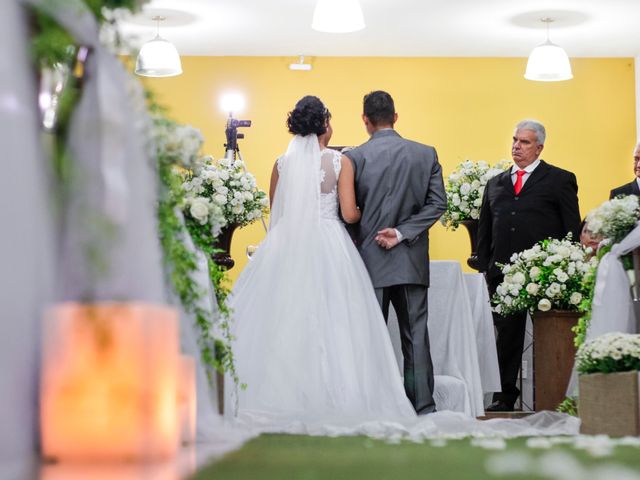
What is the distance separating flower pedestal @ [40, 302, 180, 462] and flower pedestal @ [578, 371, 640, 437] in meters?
2.04

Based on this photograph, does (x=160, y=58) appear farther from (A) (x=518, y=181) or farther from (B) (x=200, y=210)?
(B) (x=200, y=210)

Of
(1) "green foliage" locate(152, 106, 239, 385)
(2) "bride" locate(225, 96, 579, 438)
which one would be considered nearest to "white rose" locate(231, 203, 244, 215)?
(2) "bride" locate(225, 96, 579, 438)

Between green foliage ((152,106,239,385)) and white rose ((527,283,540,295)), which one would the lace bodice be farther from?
green foliage ((152,106,239,385))

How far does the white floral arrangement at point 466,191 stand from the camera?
7.43 meters

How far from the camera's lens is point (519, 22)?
10.6 metres

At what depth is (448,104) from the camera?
1223 cm

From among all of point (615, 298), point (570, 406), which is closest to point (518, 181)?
point (570, 406)

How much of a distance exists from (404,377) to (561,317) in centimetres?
107

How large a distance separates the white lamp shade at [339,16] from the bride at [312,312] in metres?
2.26

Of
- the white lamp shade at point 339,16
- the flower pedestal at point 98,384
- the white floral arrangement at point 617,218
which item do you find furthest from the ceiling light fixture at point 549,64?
the flower pedestal at point 98,384

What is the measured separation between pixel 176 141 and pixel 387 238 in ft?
8.57

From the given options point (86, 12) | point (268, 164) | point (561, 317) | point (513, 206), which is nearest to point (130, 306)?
point (86, 12)

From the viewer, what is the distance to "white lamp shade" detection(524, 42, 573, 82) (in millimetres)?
9898

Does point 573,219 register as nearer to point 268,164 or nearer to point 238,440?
point 238,440
